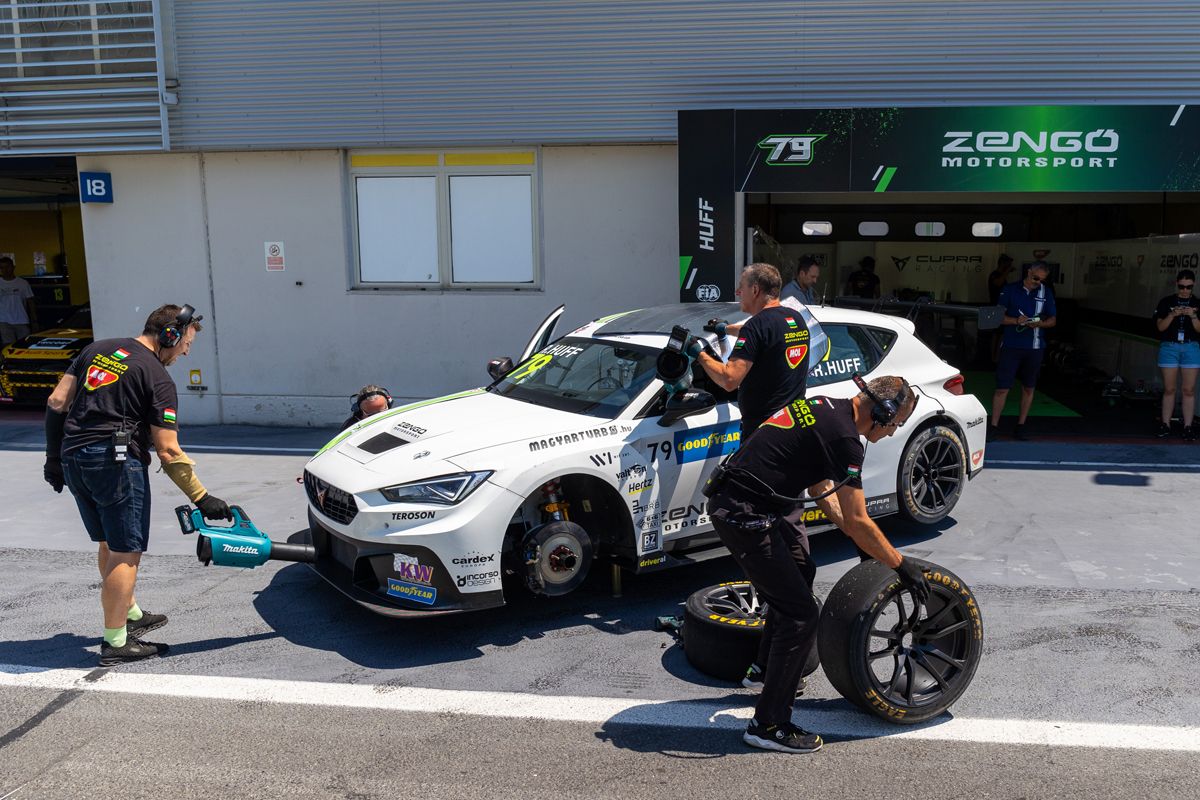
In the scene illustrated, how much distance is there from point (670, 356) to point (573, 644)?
1.65 meters

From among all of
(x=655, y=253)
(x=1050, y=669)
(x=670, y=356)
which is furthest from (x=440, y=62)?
(x=1050, y=669)

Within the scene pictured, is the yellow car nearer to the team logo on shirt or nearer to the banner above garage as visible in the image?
the banner above garage

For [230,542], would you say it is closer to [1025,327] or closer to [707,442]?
[707,442]

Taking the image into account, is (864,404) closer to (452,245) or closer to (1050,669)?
(1050,669)

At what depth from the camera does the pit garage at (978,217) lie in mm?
9641

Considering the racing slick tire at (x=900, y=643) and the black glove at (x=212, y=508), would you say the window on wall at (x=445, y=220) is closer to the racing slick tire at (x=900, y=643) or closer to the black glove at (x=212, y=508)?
the black glove at (x=212, y=508)

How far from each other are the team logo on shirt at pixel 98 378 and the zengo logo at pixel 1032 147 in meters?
8.01

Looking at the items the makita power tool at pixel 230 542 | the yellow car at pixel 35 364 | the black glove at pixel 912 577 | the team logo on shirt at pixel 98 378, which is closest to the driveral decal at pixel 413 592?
the makita power tool at pixel 230 542

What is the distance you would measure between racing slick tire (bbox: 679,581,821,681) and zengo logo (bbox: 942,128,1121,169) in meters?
6.56

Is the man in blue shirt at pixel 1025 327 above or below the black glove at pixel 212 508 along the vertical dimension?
above

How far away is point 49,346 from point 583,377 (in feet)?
30.8

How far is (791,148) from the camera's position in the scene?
991 cm

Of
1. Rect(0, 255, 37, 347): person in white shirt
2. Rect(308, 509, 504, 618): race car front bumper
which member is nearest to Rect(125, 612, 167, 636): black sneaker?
Rect(308, 509, 504, 618): race car front bumper

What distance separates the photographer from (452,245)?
11266 millimetres
